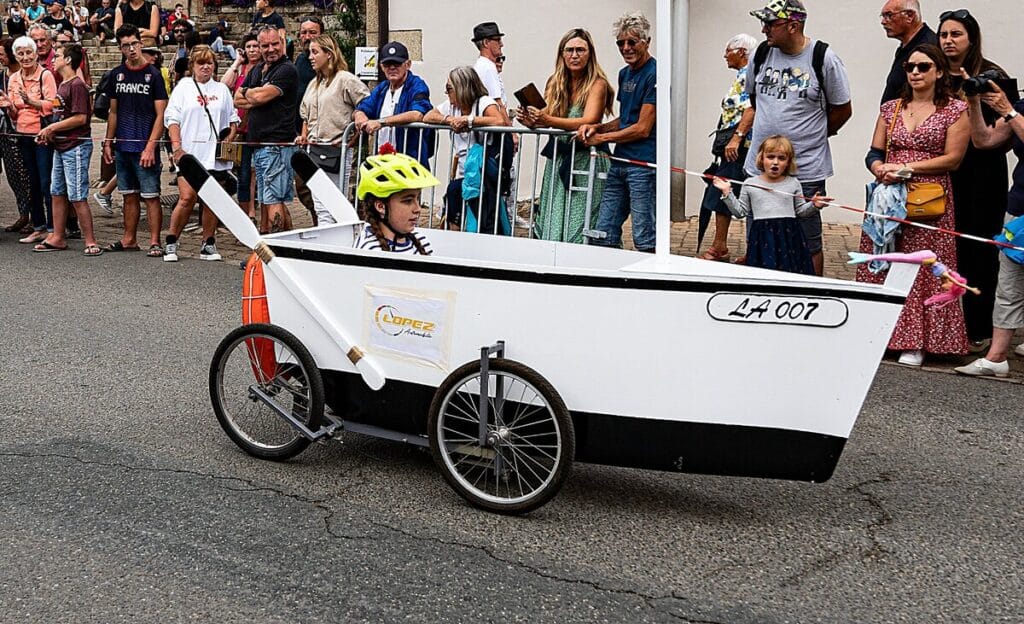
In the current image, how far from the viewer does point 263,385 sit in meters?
5.26

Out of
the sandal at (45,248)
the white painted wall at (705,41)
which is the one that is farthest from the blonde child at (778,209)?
the sandal at (45,248)

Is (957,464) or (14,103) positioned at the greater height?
(14,103)

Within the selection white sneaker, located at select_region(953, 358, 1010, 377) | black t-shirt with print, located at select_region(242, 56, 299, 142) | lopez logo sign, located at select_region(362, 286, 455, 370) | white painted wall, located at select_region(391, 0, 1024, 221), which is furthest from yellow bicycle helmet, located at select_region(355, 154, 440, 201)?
white painted wall, located at select_region(391, 0, 1024, 221)

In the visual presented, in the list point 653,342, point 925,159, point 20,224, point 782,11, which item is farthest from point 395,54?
point 653,342

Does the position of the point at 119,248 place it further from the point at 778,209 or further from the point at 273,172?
the point at 778,209

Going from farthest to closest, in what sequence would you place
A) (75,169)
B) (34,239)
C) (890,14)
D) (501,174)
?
1. (34,239)
2. (75,169)
3. (501,174)
4. (890,14)

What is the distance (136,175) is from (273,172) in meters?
1.45

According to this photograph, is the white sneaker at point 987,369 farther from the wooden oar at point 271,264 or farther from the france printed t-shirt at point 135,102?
the france printed t-shirt at point 135,102

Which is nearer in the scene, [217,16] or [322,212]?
[322,212]

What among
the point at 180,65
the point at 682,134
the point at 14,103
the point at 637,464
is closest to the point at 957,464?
the point at 637,464

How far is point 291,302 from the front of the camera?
16.4ft

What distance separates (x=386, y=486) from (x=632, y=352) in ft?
4.23

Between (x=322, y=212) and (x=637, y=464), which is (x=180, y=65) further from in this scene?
(x=637, y=464)

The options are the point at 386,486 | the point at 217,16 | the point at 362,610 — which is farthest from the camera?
the point at 217,16
